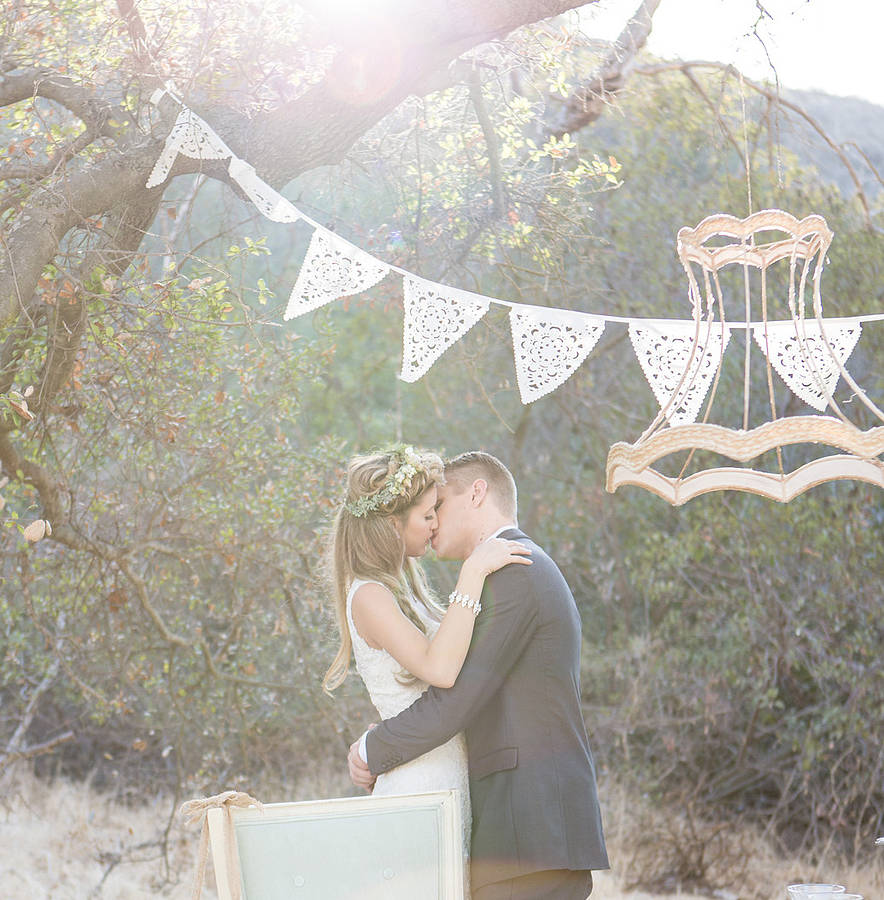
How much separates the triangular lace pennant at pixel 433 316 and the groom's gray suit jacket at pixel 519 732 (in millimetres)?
729

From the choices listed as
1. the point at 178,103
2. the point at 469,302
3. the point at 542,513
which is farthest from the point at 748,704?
the point at 178,103

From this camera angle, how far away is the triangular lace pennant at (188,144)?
311 cm

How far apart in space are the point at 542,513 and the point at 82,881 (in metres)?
3.78

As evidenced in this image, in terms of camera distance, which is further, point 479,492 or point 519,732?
point 479,492

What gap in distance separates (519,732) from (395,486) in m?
0.69

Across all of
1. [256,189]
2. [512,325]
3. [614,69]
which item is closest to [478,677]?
[512,325]

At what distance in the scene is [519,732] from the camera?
261 cm

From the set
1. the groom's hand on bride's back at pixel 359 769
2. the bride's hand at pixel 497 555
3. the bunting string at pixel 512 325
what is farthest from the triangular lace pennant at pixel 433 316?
the groom's hand on bride's back at pixel 359 769

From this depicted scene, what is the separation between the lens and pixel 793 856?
652 centimetres

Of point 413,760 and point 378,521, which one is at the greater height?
point 378,521

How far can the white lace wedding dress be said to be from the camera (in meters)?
2.72

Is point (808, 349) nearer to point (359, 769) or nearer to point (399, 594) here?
point (399, 594)

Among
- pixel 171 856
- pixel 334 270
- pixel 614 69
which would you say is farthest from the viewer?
pixel 171 856

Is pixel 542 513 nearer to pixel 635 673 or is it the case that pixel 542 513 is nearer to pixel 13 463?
pixel 635 673
